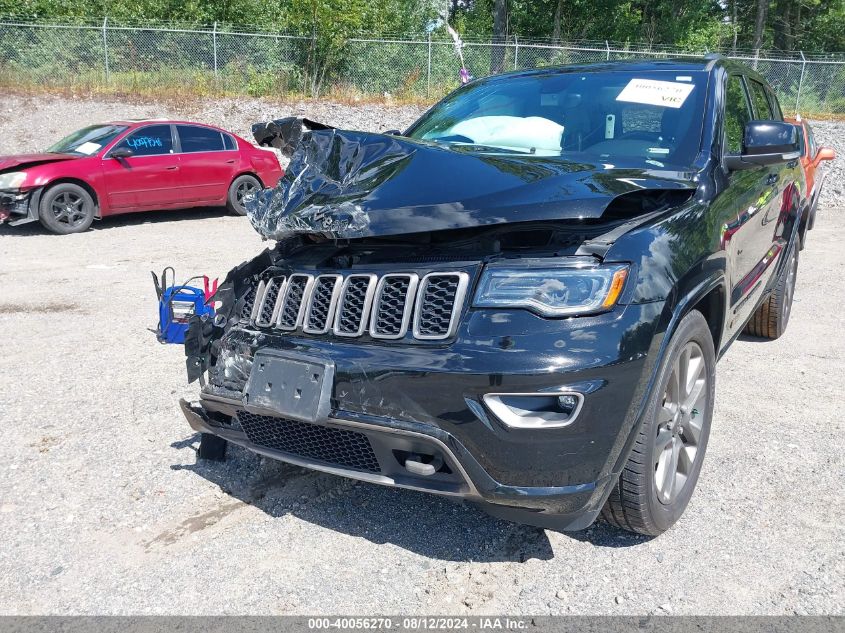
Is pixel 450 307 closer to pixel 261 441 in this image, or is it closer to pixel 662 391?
pixel 662 391

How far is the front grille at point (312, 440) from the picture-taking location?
8.49 feet

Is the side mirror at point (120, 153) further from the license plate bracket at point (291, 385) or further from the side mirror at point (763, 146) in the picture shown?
the side mirror at point (763, 146)

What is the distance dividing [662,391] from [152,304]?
505 cm

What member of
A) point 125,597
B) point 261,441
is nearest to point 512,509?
point 261,441

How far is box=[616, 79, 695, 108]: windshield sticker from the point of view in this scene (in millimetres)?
3580

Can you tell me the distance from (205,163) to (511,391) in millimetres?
10254

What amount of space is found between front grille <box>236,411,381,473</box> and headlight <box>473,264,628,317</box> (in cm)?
67

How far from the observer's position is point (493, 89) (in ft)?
14.3

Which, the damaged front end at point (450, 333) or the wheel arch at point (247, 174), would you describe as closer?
the damaged front end at point (450, 333)

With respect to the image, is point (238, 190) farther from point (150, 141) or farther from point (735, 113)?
point (735, 113)

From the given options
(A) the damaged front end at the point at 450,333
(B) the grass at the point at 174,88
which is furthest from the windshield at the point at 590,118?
(B) the grass at the point at 174,88

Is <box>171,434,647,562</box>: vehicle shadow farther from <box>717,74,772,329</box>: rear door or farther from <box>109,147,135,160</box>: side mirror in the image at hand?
<box>109,147,135,160</box>: side mirror

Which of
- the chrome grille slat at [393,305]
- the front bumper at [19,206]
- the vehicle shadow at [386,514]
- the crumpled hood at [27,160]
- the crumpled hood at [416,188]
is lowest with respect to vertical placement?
the vehicle shadow at [386,514]

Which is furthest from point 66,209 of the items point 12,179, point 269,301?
point 269,301
